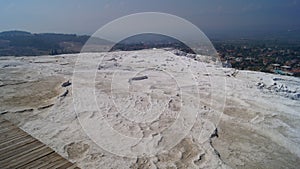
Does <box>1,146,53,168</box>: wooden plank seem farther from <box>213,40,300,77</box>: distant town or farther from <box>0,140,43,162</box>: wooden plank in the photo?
<box>213,40,300,77</box>: distant town

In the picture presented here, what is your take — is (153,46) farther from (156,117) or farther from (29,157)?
(29,157)

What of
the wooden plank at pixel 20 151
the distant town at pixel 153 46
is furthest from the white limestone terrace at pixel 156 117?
the distant town at pixel 153 46

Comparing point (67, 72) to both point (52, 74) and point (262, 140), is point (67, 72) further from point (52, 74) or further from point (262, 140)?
point (262, 140)

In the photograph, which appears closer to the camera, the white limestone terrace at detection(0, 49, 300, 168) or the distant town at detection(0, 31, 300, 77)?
the white limestone terrace at detection(0, 49, 300, 168)

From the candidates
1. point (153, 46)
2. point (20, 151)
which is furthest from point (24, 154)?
point (153, 46)

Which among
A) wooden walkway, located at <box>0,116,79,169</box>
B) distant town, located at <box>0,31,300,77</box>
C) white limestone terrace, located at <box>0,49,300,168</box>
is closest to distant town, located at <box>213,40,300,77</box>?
distant town, located at <box>0,31,300,77</box>
